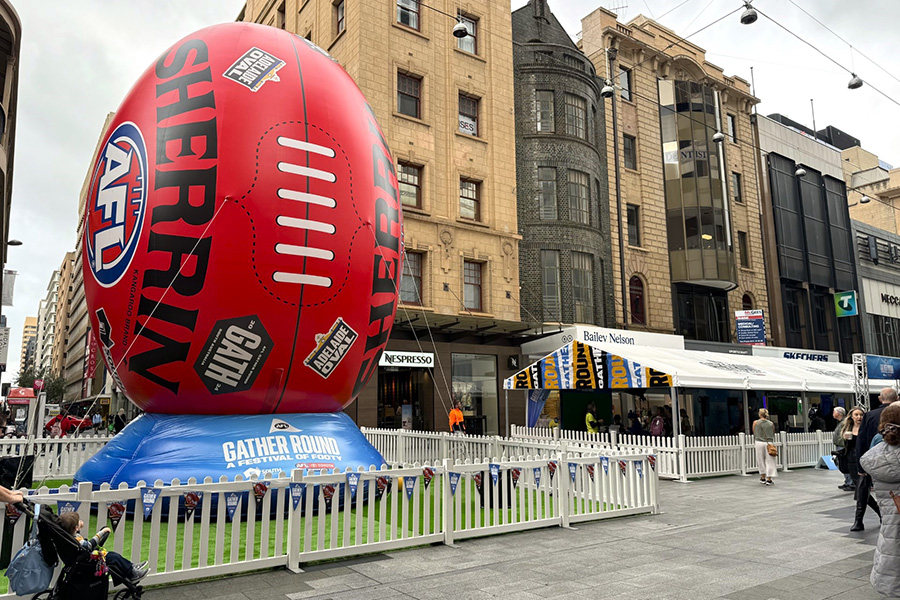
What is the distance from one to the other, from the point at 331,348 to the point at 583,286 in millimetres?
18361

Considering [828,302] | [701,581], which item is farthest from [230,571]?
[828,302]

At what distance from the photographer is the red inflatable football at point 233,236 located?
845cm

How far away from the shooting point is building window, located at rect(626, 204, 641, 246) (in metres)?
29.9

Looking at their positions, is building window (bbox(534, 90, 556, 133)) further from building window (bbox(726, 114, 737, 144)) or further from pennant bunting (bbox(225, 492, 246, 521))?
pennant bunting (bbox(225, 492, 246, 521))

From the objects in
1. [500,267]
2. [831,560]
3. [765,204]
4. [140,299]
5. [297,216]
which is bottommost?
[831,560]

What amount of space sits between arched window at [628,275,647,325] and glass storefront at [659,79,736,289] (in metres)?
2.39

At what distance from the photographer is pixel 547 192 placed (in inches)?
1041

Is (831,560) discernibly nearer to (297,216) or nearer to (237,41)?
(297,216)

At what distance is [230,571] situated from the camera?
6.32 meters

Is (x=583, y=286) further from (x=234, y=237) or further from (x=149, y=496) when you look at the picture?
(x=149, y=496)

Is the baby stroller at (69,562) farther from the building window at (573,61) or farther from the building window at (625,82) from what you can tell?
the building window at (625,82)

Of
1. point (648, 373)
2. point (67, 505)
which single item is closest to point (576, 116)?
point (648, 373)

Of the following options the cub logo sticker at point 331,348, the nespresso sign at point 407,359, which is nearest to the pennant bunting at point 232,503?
the cub logo sticker at point 331,348

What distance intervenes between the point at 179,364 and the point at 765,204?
3531 cm
